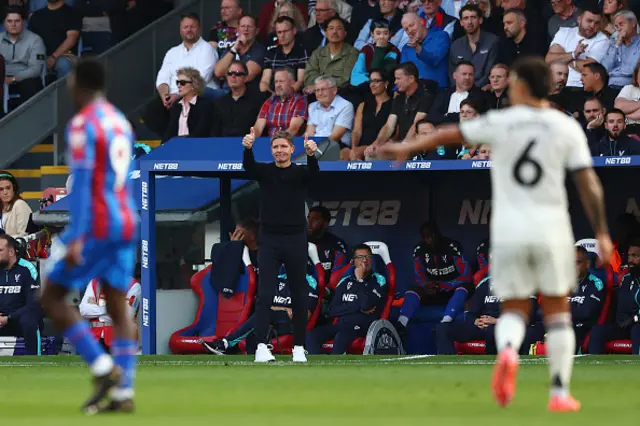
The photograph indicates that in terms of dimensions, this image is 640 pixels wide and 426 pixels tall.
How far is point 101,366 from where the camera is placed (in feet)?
26.7

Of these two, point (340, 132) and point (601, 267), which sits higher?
point (340, 132)

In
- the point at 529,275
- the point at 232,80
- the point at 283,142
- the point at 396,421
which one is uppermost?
the point at 232,80

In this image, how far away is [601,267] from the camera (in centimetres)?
1591

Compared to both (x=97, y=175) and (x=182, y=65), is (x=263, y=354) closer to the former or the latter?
(x=97, y=175)

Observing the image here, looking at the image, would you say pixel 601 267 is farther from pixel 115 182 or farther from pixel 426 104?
pixel 115 182

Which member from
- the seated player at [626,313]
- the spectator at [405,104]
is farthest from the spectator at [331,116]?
the seated player at [626,313]

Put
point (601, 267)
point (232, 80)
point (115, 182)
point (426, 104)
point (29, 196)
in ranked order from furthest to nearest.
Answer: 1. point (29, 196)
2. point (232, 80)
3. point (426, 104)
4. point (601, 267)
5. point (115, 182)

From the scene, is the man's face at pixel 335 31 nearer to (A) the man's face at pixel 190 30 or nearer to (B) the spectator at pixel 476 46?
(B) the spectator at pixel 476 46

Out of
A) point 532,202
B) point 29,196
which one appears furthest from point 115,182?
point 29,196

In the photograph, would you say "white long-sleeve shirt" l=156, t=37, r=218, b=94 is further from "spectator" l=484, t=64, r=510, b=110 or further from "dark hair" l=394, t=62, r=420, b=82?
"spectator" l=484, t=64, r=510, b=110

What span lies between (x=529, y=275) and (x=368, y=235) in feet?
33.4

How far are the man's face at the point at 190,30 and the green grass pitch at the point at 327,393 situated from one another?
6719 millimetres

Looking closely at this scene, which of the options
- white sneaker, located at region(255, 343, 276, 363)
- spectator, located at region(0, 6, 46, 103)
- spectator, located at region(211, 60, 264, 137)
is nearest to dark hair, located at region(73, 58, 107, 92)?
white sneaker, located at region(255, 343, 276, 363)

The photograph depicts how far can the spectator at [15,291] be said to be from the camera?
17.3 metres
